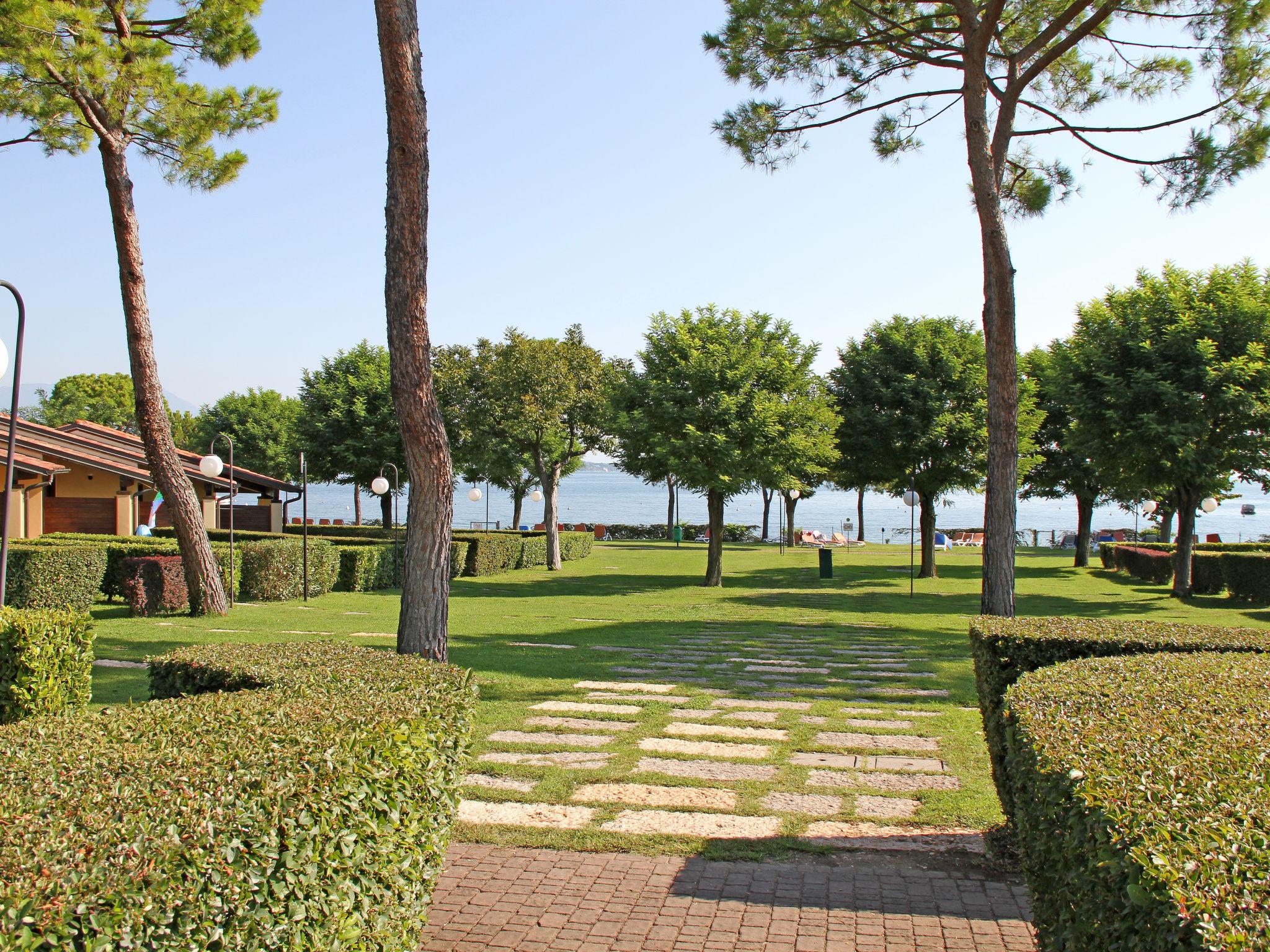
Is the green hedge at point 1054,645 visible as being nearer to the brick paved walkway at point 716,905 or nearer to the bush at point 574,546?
the brick paved walkway at point 716,905

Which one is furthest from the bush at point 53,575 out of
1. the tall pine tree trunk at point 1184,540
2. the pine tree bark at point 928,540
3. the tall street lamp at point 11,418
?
the tall pine tree trunk at point 1184,540

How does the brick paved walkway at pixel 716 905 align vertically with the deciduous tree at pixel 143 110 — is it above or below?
below

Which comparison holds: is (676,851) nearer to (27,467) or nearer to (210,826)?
(210,826)

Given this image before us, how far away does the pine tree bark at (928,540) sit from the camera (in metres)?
27.7

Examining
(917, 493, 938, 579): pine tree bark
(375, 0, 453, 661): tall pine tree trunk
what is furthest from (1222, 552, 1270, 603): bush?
(375, 0, 453, 661): tall pine tree trunk


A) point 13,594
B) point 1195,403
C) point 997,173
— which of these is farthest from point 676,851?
point 1195,403

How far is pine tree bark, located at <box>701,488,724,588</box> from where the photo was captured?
973 inches

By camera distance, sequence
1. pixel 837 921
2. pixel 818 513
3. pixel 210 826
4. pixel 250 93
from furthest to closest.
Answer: pixel 818 513, pixel 250 93, pixel 837 921, pixel 210 826

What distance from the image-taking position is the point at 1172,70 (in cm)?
1223

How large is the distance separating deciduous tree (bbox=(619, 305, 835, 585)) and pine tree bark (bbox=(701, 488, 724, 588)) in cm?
3

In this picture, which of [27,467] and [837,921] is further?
[27,467]

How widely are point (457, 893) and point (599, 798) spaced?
4.66 ft

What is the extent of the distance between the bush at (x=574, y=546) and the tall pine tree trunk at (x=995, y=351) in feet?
74.4

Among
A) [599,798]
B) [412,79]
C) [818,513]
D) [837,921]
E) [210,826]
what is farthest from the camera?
[818,513]
